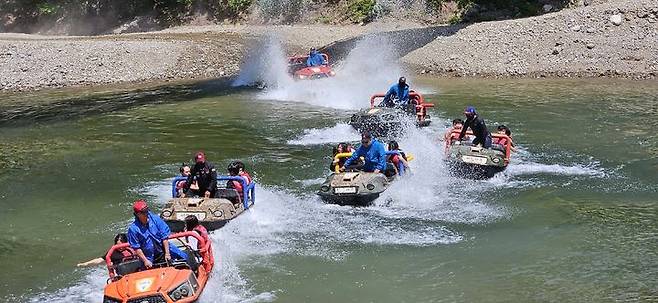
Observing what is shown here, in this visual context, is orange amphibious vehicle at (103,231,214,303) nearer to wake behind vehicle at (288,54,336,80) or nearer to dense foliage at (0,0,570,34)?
wake behind vehicle at (288,54,336,80)

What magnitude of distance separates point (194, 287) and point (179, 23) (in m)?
54.3

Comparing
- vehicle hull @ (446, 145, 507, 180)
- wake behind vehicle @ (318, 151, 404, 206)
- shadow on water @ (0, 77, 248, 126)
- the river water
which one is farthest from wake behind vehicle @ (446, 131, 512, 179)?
shadow on water @ (0, 77, 248, 126)

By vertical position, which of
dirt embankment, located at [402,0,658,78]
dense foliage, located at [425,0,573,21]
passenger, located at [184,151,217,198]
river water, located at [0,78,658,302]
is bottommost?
river water, located at [0,78,658,302]

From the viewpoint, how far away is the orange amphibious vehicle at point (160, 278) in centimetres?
1143

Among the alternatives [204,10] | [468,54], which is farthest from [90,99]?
[204,10]

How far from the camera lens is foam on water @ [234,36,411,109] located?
34.4 metres

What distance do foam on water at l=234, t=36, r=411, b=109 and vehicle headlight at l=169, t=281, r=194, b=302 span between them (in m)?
21.0

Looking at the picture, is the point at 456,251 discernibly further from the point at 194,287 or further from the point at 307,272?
the point at 194,287

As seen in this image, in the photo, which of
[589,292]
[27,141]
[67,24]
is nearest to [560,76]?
[27,141]

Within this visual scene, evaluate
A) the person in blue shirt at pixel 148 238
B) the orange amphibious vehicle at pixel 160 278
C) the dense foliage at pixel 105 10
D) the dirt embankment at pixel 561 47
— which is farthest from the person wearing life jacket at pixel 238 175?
the dense foliage at pixel 105 10

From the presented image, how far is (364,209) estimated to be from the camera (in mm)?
17594

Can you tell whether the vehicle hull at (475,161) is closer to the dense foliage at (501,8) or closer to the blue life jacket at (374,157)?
the blue life jacket at (374,157)

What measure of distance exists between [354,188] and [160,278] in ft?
21.5

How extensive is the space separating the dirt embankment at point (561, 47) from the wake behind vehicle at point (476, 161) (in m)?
18.5
